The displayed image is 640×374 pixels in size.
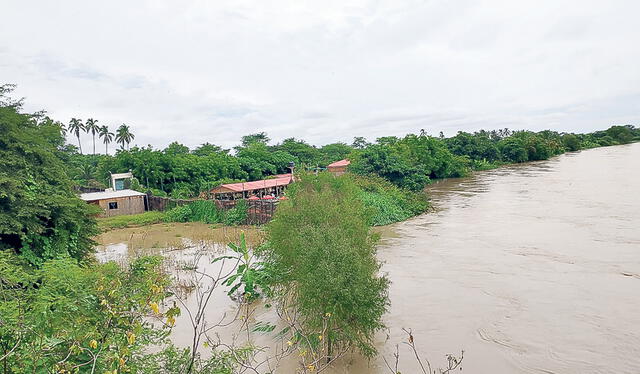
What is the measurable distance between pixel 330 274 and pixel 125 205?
73.0 ft

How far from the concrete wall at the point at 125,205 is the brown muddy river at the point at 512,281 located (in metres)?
3.83

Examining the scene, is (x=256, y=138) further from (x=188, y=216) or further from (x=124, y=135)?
(x=188, y=216)

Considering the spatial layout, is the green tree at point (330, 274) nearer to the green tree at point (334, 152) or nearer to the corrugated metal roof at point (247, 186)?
the corrugated metal roof at point (247, 186)

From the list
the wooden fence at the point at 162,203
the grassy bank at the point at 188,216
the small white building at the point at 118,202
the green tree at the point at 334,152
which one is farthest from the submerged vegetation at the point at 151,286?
the green tree at the point at 334,152

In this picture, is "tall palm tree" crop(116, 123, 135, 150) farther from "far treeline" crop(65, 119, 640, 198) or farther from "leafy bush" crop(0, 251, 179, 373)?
"leafy bush" crop(0, 251, 179, 373)

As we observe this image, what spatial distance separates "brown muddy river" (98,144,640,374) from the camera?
7844mm

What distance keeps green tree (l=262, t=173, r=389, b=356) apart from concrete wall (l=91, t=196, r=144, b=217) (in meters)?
18.9

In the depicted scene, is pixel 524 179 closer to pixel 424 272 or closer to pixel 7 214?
pixel 424 272

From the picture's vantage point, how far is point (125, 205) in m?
25.8

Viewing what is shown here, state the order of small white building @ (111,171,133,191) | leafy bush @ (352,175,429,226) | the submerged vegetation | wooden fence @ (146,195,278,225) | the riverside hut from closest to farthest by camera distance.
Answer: the submerged vegetation, wooden fence @ (146,195,278,225), leafy bush @ (352,175,429,226), the riverside hut, small white building @ (111,171,133,191)

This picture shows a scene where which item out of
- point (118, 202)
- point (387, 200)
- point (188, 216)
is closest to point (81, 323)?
point (387, 200)

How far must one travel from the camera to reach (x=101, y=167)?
35.5 meters

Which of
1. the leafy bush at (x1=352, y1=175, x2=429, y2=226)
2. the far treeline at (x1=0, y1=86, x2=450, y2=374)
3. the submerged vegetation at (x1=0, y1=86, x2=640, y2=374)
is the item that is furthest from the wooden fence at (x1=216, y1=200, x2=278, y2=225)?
the far treeline at (x1=0, y1=86, x2=450, y2=374)

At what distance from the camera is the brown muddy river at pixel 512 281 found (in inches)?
309
